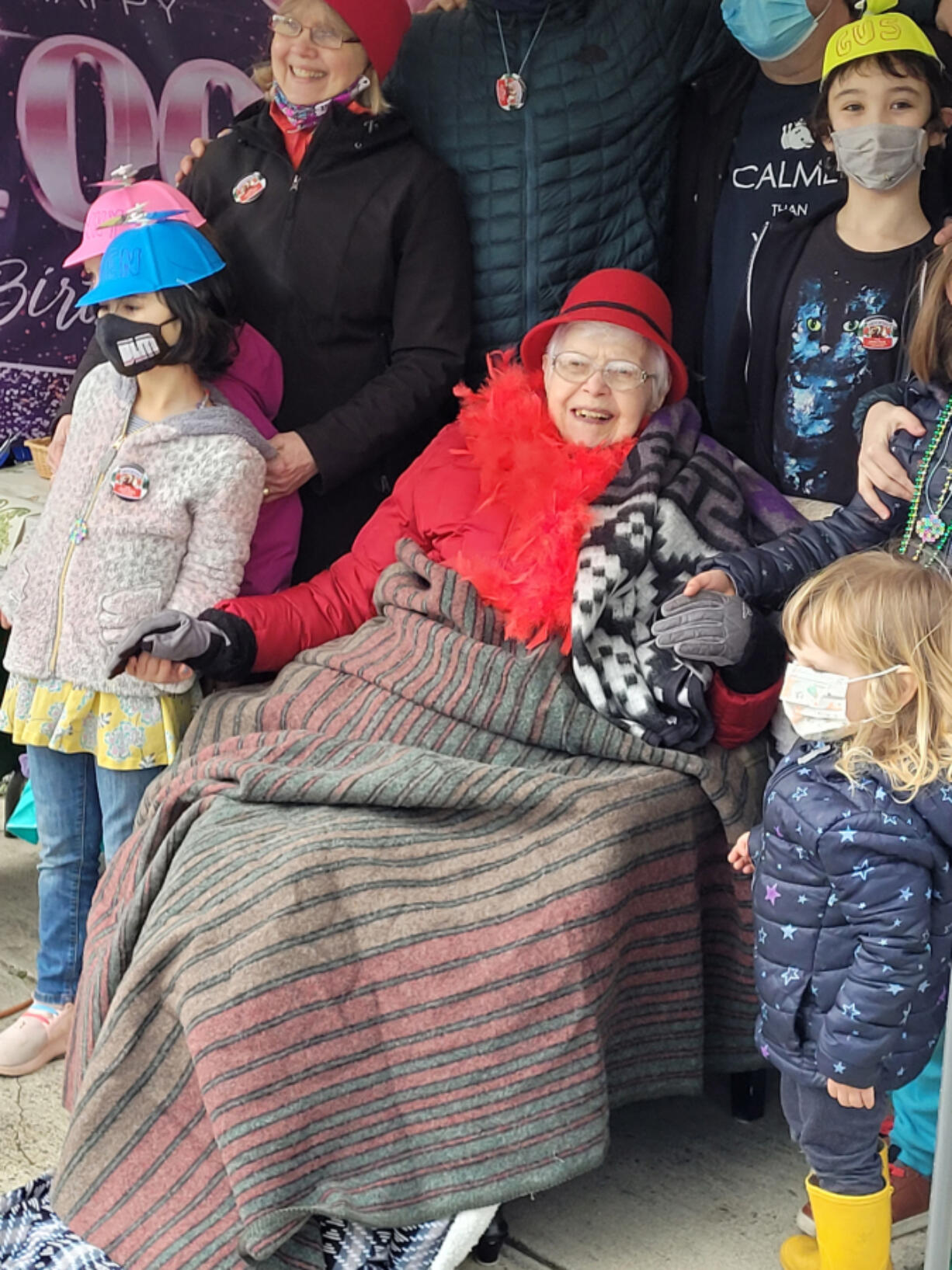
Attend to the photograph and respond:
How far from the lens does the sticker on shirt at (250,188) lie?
3.24m

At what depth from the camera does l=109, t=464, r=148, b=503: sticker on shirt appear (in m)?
2.84

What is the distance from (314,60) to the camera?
3084 millimetres

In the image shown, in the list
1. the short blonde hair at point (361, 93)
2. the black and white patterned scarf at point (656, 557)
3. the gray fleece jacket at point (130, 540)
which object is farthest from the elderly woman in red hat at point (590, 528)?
the short blonde hair at point (361, 93)

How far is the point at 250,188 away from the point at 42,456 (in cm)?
80

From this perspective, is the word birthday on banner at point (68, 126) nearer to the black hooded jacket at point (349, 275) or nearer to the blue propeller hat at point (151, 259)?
the black hooded jacket at point (349, 275)

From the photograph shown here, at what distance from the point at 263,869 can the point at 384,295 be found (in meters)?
1.43

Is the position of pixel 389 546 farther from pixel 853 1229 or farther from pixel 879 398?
pixel 853 1229

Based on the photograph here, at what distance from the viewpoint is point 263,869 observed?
230 centimetres

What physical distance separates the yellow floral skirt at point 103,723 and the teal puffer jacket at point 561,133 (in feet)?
3.69

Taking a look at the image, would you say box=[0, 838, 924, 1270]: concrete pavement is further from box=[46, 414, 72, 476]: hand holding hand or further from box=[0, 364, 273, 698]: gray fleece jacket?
box=[46, 414, 72, 476]: hand holding hand

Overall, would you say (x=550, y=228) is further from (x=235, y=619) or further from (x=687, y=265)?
(x=235, y=619)

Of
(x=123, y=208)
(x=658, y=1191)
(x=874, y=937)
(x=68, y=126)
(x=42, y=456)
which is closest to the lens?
(x=874, y=937)

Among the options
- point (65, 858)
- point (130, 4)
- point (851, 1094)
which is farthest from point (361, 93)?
point (851, 1094)

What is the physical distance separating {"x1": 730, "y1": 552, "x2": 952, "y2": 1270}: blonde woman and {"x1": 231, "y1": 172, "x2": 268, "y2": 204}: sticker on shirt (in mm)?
1686
